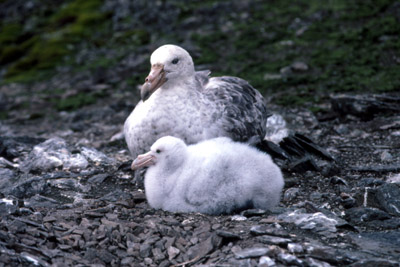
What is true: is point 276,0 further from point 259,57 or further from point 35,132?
point 35,132

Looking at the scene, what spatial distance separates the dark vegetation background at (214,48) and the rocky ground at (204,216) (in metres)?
2.44

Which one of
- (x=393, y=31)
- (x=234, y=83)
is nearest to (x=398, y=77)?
(x=393, y=31)

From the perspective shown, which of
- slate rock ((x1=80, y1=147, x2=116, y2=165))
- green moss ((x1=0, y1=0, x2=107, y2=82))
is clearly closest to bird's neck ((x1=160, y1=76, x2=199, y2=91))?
slate rock ((x1=80, y1=147, x2=116, y2=165))

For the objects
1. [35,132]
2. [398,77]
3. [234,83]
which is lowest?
[35,132]

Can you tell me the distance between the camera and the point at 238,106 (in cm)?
704

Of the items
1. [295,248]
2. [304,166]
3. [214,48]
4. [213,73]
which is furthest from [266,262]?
[214,48]

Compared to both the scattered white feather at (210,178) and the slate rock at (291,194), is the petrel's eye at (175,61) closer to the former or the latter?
the scattered white feather at (210,178)

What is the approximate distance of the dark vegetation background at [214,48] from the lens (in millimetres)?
10922

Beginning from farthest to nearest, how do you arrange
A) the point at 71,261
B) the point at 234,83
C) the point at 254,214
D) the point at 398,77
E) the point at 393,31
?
the point at 393,31, the point at 398,77, the point at 234,83, the point at 254,214, the point at 71,261

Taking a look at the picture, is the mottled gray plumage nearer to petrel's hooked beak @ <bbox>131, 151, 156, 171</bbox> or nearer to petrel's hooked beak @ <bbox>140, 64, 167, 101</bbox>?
petrel's hooked beak @ <bbox>140, 64, 167, 101</bbox>

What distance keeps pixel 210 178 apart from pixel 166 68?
6.07ft

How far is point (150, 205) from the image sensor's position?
5672 millimetres

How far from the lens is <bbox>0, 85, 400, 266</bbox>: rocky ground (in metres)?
4.34

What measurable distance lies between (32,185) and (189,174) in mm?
1975
